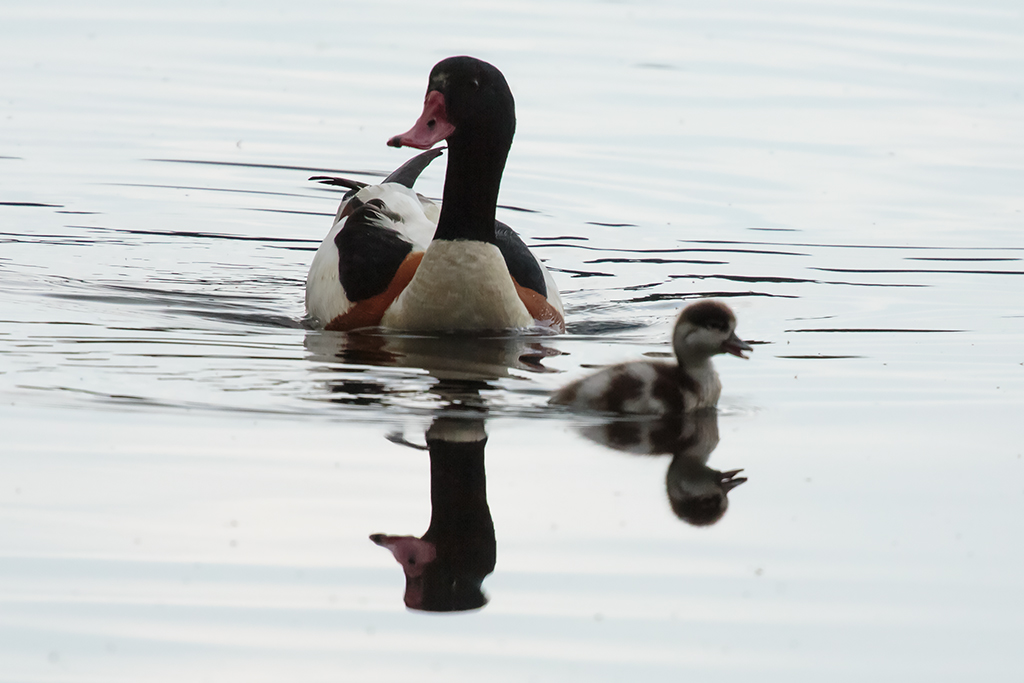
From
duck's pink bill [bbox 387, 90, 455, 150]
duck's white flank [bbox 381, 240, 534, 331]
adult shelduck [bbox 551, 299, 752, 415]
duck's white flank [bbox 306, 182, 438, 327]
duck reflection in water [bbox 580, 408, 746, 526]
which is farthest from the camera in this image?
duck's white flank [bbox 306, 182, 438, 327]

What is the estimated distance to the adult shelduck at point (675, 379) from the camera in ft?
20.4

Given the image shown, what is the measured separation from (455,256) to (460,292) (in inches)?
6.5

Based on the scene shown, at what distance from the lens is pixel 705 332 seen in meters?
6.27

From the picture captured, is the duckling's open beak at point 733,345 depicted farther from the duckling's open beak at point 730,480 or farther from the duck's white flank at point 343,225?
the duck's white flank at point 343,225

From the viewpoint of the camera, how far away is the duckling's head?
6.23 metres

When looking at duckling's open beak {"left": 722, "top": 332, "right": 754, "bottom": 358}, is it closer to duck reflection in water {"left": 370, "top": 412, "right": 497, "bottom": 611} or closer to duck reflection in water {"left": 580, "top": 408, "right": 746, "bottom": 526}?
duck reflection in water {"left": 580, "top": 408, "right": 746, "bottom": 526}

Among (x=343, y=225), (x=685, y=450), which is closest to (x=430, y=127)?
(x=343, y=225)

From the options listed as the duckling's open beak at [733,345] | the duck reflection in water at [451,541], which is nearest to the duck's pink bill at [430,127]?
the duckling's open beak at [733,345]

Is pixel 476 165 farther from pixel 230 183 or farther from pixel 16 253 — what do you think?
pixel 230 183

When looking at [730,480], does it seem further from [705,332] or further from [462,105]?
[462,105]

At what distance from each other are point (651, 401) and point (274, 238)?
4.72 m

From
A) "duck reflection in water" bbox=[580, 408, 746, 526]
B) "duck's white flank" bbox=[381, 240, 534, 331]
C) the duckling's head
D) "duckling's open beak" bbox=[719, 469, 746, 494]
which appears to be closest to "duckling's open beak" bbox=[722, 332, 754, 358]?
the duckling's head

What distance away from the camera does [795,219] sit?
10984 mm

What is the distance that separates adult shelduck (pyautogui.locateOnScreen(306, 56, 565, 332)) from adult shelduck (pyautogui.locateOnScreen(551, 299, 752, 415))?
1.38 m
